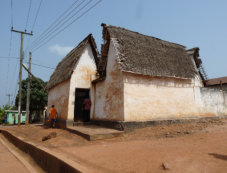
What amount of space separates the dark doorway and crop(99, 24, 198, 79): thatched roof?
196 centimetres

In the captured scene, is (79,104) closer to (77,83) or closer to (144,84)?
(77,83)

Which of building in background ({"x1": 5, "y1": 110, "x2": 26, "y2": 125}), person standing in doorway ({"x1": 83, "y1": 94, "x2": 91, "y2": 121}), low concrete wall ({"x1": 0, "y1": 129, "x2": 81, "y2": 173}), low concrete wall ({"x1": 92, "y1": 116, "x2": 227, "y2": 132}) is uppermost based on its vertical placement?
person standing in doorway ({"x1": 83, "y1": 94, "x2": 91, "y2": 121})

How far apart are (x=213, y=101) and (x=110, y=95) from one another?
783 cm

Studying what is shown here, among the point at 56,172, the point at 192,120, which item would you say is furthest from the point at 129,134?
the point at 192,120

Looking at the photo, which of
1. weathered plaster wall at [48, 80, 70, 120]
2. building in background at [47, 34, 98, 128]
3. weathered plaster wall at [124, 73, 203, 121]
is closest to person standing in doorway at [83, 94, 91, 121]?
building in background at [47, 34, 98, 128]

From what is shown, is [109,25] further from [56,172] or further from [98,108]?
[56,172]

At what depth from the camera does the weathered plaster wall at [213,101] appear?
11.2 m

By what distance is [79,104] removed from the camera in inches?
443

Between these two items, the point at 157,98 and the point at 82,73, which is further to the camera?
the point at 82,73

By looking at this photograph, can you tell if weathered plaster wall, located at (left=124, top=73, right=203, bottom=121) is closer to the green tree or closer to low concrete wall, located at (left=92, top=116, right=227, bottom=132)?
low concrete wall, located at (left=92, top=116, right=227, bottom=132)

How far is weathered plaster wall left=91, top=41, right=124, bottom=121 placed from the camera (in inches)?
337

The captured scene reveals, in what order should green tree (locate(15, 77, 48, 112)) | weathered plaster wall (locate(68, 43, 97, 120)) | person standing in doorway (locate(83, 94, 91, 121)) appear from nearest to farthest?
weathered plaster wall (locate(68, 43, 97, 120)) → person standing in doorway (locate(83, 94, 91, 121)) → green tree (locate(15, 77, 48, 112))

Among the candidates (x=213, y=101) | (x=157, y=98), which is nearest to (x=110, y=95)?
(x=157, y=98)

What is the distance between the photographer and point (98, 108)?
411 inches
